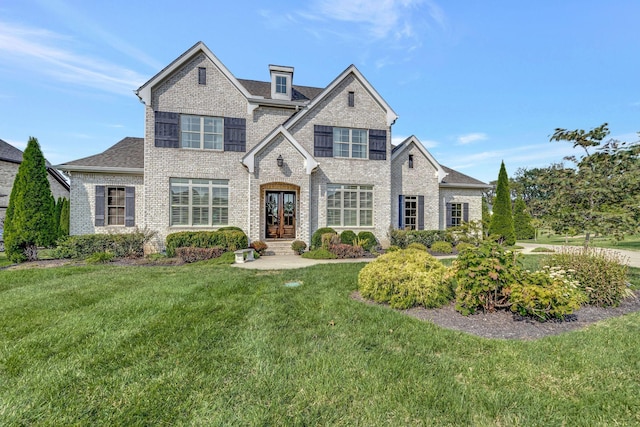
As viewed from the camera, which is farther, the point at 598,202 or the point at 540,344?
the point at 598,202

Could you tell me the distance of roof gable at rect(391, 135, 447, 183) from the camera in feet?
49.6

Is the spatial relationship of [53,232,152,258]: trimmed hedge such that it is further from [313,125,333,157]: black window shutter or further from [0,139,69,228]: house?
[0,139,69,228]: house

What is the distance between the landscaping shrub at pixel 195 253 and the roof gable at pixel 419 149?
9843 mm

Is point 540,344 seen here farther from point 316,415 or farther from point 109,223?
point 109,223

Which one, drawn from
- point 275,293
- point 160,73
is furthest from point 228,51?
point 275,293

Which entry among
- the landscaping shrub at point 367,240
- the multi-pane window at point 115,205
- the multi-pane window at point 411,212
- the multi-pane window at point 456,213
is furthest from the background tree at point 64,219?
the multi-pane window at point 456,213

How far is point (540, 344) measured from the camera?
3.43 meters

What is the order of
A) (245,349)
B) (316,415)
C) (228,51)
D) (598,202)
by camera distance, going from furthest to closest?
1. (228,51)
2. (598,202)
3. (245,349)
4. (316,415)

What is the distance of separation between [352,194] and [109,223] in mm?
11203

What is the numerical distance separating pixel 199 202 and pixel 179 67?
5.97 meters

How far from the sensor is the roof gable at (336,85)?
13641 mm

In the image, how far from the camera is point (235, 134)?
13.4 metres

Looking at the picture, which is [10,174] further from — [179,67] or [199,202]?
[199,202]

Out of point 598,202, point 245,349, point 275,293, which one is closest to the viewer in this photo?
point 245,349
